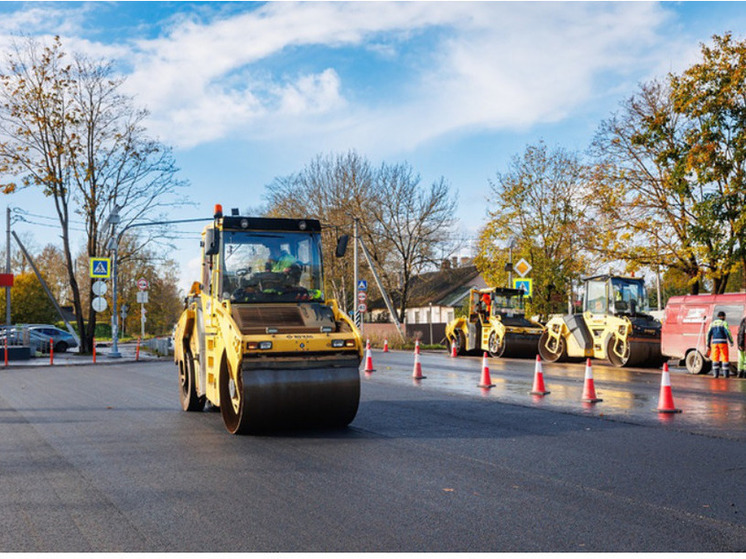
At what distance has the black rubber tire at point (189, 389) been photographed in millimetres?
12016

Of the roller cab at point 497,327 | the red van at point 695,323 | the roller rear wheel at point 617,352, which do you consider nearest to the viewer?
the red van at point 695,323

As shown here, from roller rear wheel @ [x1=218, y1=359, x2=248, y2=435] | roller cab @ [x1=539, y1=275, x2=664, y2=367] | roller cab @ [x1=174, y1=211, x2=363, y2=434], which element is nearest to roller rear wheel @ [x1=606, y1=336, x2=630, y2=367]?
roller cab @ [x1=539, y1=275, x2=664, y2=367]

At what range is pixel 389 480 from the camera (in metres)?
7.05

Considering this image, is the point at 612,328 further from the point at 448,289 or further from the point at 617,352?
the point at 448,289

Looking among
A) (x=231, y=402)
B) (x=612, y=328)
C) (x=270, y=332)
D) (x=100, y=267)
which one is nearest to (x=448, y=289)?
(x=100, y=267)

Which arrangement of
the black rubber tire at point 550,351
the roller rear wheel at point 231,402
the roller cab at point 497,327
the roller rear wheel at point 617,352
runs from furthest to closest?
1. the roller cab at point 497,327
2. the black rubber tire at point 550,351
3. the roller rear wheel at point 617,352
4. the roller rear wheel at point 231,402

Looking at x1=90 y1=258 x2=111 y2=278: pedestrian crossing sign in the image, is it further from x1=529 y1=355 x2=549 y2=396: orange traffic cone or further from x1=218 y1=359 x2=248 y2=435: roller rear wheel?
x1=218 y1=359 x2=248 y2=435: roller rear wheel

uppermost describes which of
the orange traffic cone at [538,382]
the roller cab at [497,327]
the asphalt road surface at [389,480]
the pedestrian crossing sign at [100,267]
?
the pedestrian crossing sign at [100,267]

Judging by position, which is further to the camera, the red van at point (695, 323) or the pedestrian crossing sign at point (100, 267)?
the pedestrian crossing sign at point (100, 267)

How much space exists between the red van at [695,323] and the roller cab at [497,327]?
270 inches

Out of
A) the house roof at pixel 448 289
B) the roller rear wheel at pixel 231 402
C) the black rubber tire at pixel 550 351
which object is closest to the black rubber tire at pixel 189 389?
the roller rear wheel at pixel 231 402

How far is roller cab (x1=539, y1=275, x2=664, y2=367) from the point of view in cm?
2209

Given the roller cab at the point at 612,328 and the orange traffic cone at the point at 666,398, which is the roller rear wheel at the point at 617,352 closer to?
the roller cab at the point at 612,328

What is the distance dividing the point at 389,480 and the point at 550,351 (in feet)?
63.4
